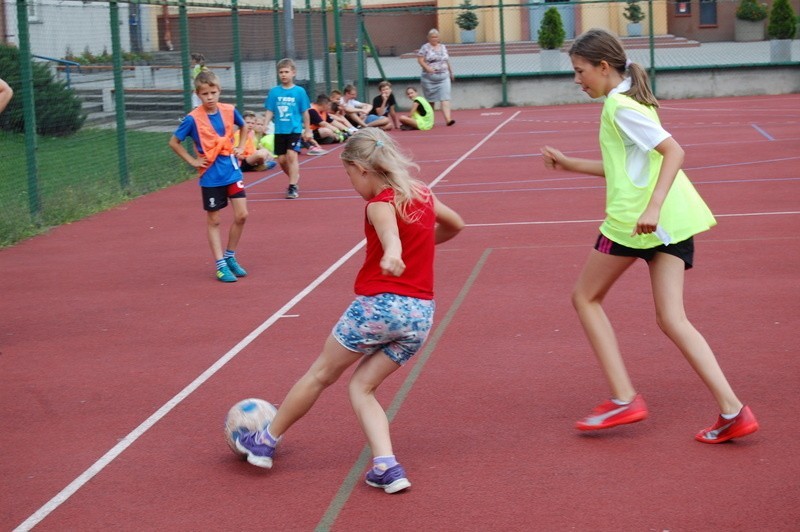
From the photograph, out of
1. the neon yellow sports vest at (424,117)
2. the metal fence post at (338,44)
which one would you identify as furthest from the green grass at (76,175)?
the metal fence post at (338,44)

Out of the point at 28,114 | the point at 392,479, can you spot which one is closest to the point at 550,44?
the point at 28,114

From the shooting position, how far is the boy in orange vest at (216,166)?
1030 centimetres

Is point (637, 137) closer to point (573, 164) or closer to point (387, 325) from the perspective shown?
point (573, 164)

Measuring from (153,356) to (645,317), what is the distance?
3304 mm

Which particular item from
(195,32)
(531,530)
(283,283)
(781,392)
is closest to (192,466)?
(531,530)

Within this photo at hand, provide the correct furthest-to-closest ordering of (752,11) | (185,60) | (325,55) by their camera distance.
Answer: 1. (752,11)
2. (325,55)
3. (185,60)

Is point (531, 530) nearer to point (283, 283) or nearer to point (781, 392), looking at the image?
point (781, 392)

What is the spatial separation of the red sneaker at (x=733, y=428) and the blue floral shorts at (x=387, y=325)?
4.83ft

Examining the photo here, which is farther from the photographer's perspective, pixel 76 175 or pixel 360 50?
pixel 360 50

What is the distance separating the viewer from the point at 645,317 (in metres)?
8.12

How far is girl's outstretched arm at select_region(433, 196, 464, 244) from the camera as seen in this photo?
5.24 meters

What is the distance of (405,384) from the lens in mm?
6766

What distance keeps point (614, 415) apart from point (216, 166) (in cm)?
559

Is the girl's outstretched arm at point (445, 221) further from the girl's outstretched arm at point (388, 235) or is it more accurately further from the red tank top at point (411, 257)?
the girl's outstretched arm at point (388, 235)
